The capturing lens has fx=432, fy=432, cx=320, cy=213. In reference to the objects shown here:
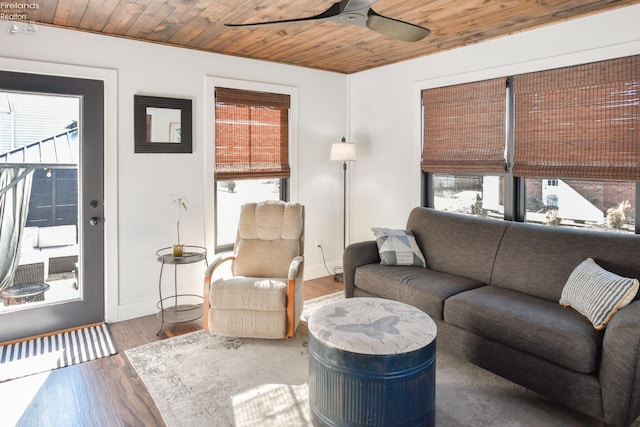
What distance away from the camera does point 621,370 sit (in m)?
2.08

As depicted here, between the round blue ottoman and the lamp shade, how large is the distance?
2.70m

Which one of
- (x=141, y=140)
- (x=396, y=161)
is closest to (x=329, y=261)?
(x=396, y=161)

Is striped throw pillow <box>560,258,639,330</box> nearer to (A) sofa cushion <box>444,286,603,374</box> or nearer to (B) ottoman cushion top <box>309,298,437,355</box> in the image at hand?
(A) sofa cushion <box>444,286,603,374</box>

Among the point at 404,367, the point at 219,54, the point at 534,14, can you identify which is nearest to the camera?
the point at 404,367

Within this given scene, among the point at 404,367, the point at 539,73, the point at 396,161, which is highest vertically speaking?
the point at 539,73

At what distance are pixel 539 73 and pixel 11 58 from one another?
4.05 metres

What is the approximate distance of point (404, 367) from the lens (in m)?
2.04

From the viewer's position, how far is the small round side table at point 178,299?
365 centimetres

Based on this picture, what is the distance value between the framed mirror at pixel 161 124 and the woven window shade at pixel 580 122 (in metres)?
2.92

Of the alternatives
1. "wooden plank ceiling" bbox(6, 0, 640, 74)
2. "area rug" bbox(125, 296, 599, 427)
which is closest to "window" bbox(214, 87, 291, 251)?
"wooden plank ceiling" bbox(6, 0, 640, 74)

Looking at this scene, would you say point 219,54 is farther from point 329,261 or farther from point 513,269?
point 513,269

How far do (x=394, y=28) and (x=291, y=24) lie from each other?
95cm

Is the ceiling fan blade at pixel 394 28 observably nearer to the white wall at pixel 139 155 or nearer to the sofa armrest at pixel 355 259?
the sofa armrest at pixel 355 259

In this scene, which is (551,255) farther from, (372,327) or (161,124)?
(161,124)
